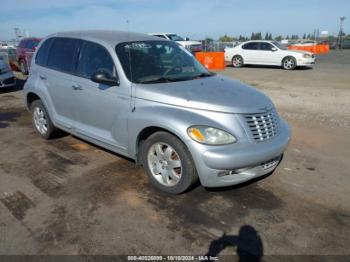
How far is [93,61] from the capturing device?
4.64 metres

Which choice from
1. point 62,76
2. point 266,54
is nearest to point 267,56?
point 266,54

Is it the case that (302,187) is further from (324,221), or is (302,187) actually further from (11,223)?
(11,223)

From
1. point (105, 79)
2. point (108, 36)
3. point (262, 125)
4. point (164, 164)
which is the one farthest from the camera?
point (108, 36)

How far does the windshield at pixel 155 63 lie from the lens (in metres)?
4.23

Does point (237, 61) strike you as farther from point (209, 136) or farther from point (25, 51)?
point (209, 136)

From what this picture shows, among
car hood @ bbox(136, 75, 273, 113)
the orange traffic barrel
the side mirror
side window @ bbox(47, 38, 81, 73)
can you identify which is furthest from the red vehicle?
car hood @ bbox(136, 75, 273, 113)

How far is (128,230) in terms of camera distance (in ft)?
10.5

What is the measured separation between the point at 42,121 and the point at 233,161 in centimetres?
400

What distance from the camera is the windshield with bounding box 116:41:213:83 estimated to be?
423cm

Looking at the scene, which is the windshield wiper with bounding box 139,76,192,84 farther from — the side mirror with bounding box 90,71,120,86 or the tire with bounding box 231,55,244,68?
the tire with bounding box 231,55,244,68

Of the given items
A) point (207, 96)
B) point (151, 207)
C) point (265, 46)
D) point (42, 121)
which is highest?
point (265, 46)

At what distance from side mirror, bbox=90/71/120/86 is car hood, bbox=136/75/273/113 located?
1.15 feet

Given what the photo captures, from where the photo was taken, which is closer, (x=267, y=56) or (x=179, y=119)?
(x=179, y=119)

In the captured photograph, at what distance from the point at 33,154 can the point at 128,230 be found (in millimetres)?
2818
